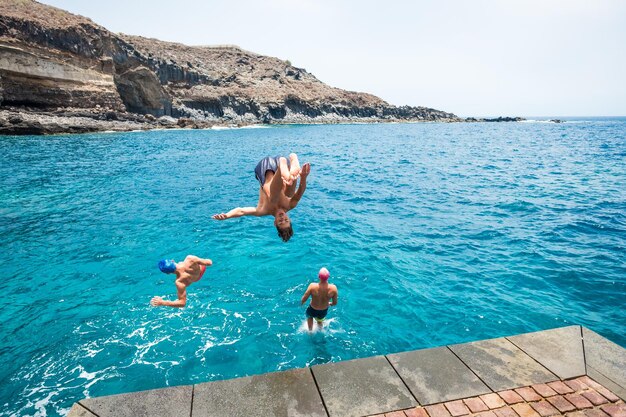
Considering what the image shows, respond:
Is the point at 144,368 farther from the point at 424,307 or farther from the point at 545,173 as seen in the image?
the point at 545,173

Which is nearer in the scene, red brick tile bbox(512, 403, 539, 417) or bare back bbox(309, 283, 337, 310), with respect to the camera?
red brick tile bbox(512, 403, 539, 417)

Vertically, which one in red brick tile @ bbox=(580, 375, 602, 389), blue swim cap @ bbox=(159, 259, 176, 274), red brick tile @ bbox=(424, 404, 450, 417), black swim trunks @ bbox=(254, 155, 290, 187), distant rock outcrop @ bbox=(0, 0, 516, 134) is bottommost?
red brick tile @ bbox=(424, 404, 450, 417)

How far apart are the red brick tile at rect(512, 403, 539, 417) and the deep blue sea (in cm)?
376

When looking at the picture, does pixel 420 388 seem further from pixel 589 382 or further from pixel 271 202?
pixel 271 202

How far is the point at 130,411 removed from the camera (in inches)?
190

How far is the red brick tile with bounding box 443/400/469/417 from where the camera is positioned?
183 inches

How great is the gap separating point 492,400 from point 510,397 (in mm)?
288

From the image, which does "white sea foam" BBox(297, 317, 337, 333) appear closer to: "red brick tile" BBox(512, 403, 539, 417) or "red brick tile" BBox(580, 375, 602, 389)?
"red brick tile" BBox(512, 403, 539, 417)

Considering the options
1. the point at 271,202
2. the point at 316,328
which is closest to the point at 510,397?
→ the point at 271,202

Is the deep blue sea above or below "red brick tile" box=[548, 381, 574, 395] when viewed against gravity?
below

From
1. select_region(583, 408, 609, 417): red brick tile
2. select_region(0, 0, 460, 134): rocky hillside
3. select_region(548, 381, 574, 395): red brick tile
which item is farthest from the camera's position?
select_region(0, 0, 460, 134): rocky hillside

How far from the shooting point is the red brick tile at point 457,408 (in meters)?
4.64

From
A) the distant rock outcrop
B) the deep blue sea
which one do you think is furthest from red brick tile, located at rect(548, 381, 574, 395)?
the distant rock outcrop

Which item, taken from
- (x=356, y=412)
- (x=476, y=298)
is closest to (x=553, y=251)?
(x=476, y=298)
